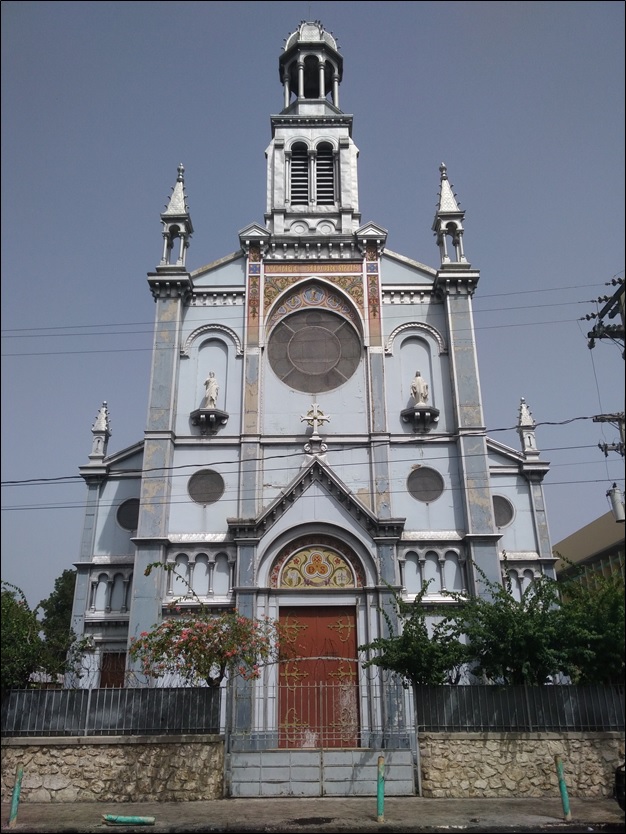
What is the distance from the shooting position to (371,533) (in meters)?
23.5

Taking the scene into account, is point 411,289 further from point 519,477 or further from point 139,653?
point 139,653

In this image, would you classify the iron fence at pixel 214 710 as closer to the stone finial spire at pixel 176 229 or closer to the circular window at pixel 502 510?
the circular window at pixel 502 510

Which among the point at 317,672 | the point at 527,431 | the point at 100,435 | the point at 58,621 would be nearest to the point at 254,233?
the point at 100,435

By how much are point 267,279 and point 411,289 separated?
5498 millimetres

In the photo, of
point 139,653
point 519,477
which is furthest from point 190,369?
point 519,477

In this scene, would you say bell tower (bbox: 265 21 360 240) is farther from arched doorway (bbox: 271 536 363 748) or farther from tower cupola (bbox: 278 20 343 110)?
arched doorway (bbox: 271 536 363 748)

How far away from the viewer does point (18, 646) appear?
1714 centimetres

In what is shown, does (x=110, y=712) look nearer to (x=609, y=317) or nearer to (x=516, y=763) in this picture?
(x=516, y=763)

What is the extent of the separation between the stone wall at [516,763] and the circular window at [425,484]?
9794 mm

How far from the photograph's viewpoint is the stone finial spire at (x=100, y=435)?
1076 inches

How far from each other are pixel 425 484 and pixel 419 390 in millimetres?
3362

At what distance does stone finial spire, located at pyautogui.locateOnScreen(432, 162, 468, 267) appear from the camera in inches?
1120

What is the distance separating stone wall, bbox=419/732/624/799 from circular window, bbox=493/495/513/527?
1035cm

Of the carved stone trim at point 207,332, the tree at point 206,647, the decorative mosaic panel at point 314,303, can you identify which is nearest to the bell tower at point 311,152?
the decorative mosaic panel at point 314,303
